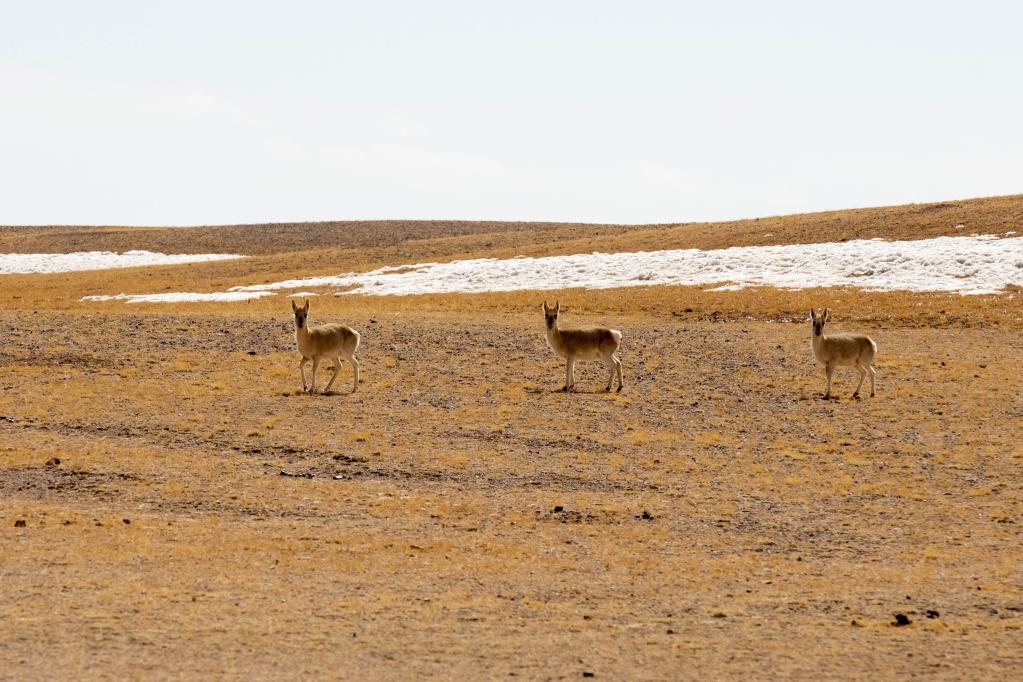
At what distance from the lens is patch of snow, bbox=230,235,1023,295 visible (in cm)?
4728

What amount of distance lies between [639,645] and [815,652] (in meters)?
1.56

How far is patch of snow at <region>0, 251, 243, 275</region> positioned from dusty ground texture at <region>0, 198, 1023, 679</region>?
6211cm

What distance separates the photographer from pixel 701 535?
16.5 metres

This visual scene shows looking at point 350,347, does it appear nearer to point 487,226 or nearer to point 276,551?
point 276,551

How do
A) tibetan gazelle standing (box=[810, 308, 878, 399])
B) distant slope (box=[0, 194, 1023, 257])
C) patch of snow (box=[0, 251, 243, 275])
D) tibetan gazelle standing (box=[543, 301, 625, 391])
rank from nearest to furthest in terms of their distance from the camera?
tibetan gazelle standing (box=[810, 308, 878, 399]), tibetan gazelle standing (box=[543, 301, 625, 391]), distant slope (box=[0, 194, 1023, 257]), patch of snow (box=[0, 251, 243, 275])

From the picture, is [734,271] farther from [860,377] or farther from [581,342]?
[581,342]

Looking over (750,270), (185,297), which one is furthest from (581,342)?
(185,297)

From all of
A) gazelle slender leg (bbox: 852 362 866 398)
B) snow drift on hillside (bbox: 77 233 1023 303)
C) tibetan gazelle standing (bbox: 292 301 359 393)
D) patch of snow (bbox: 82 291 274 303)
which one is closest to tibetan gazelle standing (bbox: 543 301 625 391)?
tibetan gazelle standing (bbox: 292 301 359 393)

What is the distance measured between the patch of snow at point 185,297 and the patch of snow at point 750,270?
9.00 ft

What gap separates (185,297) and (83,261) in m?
46.0

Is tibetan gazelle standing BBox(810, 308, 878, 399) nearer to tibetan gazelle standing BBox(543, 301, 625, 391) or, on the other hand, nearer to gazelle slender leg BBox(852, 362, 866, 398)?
gazelle slender leg BBox(852, 362, 866, 398)

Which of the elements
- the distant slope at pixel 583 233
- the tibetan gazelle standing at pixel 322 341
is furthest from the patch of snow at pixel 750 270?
the tibetan gazelle standing at pixel 322 341

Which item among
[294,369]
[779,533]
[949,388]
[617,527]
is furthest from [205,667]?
[949,388]

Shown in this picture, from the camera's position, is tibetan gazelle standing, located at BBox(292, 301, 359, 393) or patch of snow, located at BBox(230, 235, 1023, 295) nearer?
tibetan gazelle standing, located at BBox(292, 301, 359, 393)
